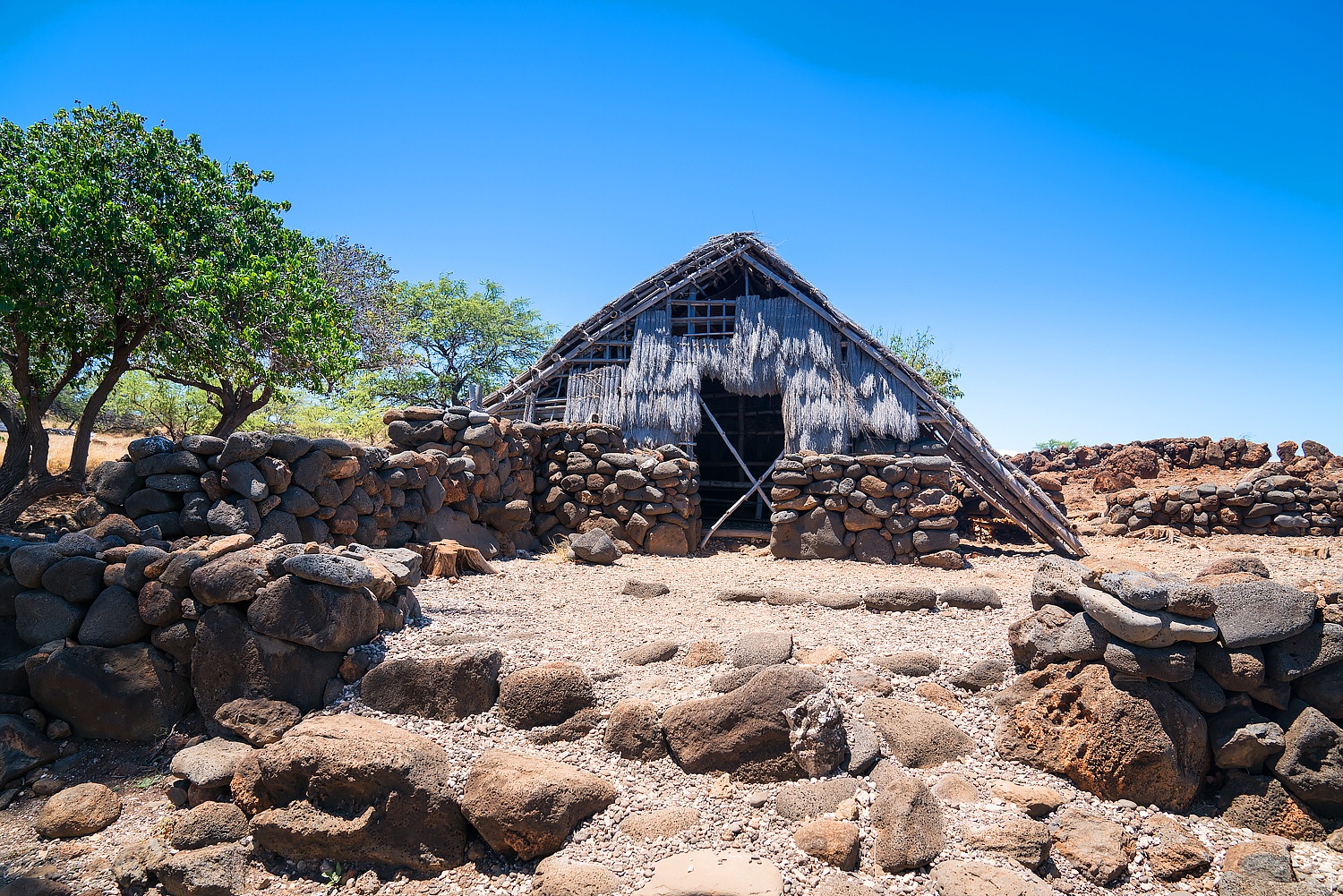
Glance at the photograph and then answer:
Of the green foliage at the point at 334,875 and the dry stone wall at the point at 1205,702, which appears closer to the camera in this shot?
the green foliage at the point at 334,875

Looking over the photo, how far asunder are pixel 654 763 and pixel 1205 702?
3254 mm

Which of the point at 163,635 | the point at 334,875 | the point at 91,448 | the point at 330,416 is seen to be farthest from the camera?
the point at 330,416

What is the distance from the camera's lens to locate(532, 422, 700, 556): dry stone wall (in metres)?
11.0

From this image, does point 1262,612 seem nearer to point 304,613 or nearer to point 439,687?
point 439,687

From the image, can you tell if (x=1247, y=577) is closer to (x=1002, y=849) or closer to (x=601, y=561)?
(x=1002, y=849)

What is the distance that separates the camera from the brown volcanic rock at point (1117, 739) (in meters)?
3.81

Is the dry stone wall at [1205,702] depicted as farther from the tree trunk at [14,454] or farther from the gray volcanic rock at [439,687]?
the tree trunk at [14,454]

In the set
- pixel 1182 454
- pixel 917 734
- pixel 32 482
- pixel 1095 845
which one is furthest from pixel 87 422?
pixel 1182 454

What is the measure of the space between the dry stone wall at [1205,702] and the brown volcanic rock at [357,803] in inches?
132

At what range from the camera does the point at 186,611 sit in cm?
480

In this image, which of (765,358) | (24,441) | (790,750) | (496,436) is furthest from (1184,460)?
(24,441)

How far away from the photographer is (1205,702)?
4.00 m

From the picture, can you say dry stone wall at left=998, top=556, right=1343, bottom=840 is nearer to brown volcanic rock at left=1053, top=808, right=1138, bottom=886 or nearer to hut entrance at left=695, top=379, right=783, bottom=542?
brown volcanic rock at left=1053, top=808, right=1138, bottom=886

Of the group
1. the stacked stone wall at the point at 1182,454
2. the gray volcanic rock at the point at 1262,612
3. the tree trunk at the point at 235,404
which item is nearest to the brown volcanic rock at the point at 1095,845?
the gray volcanic rock at the point at 1262,612
